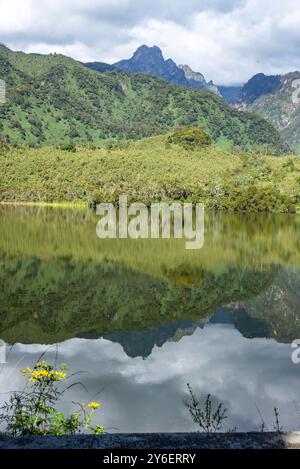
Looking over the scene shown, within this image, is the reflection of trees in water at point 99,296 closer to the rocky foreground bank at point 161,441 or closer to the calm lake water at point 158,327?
the calm lake water at point 158,327

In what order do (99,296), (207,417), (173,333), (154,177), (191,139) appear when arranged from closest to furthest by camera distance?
(207,417), (173,333), (99,296), (154,177), (191,139)

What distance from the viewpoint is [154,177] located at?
10231 centimetres

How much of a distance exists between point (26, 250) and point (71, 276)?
32.5 feet

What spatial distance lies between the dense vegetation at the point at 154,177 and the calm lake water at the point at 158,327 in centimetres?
5721

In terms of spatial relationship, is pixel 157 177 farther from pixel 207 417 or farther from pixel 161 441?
pixel 161 441

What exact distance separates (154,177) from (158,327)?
286ft

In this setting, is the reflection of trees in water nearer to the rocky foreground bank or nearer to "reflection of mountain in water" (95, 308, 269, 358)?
"reflection of mountain in water" (95, 308, 269, 358)

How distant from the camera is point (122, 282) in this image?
23609 mm

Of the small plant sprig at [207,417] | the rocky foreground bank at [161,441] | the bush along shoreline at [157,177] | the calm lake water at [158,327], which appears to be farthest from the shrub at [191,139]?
the rocky foreground bank at [161,441]

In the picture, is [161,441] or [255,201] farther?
[255,201]

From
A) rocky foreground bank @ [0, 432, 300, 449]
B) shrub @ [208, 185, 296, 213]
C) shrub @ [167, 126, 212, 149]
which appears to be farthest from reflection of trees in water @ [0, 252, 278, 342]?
shrub @ [167, 126, 212, 149]

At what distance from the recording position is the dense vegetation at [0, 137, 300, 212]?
90.8 metres

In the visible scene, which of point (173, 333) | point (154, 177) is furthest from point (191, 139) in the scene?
point (173, 333)
